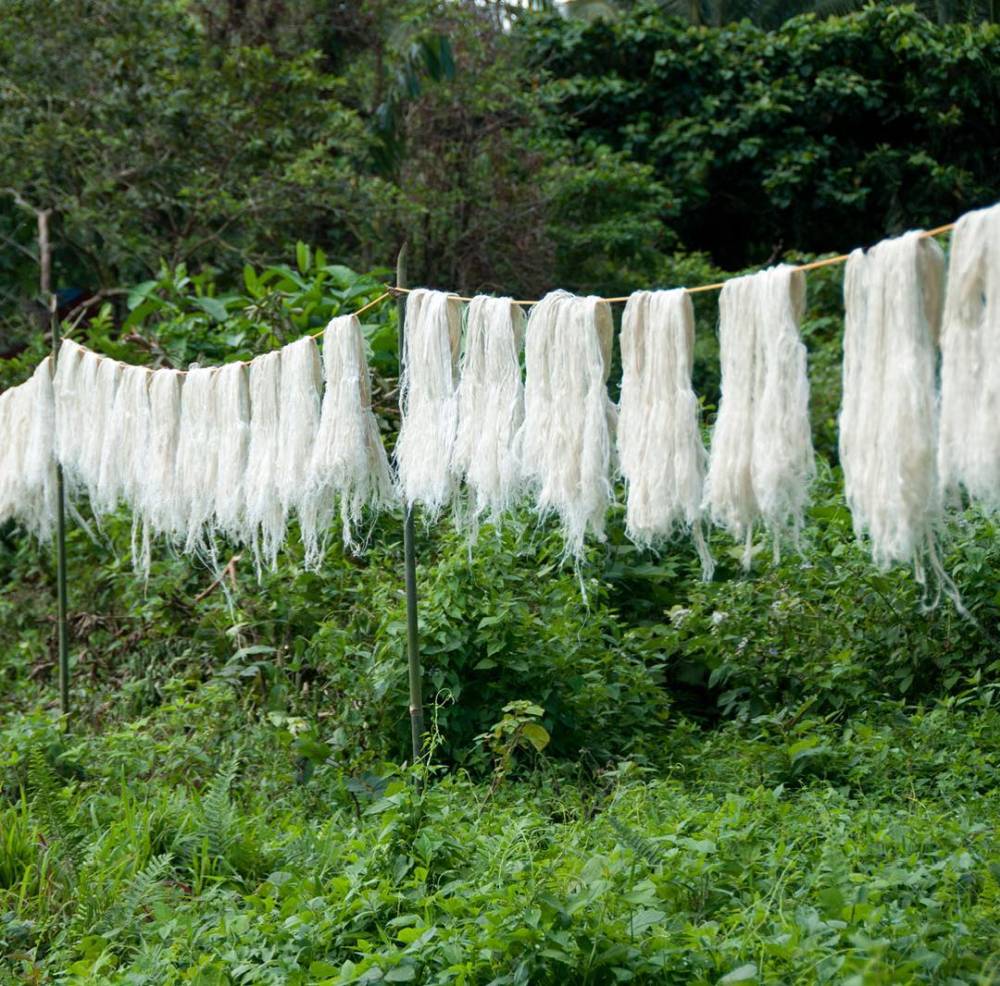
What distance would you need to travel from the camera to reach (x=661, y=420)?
3297 mm

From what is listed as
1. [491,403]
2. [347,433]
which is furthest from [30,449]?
[491,403]

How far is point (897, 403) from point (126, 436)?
10.5 ft

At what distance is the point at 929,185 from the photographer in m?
15.8

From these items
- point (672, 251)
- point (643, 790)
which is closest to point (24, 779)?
point (643, 790)

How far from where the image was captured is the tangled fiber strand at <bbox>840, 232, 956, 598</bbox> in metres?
2.73

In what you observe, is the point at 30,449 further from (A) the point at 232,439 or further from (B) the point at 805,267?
(B) the point at 805,267

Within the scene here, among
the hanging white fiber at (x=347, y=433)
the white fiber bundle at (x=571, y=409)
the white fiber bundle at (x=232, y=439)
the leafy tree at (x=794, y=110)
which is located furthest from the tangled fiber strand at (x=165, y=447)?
the leafy tree at (x=794, y=110)

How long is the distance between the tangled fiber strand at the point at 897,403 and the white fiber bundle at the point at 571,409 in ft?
2.51

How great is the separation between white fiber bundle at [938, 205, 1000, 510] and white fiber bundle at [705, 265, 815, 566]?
0.37m

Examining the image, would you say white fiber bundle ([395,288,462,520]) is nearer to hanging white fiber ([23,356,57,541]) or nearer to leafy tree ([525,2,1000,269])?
hanging white fiber ([23,356,57,541])

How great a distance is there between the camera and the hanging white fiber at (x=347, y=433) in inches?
161

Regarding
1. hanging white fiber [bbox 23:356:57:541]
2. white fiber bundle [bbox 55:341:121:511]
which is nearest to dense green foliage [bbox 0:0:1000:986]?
hanging white fiber [bbox 23:356:57:541]

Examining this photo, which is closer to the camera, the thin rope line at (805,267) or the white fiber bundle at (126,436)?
the thin rope line at (805,267)

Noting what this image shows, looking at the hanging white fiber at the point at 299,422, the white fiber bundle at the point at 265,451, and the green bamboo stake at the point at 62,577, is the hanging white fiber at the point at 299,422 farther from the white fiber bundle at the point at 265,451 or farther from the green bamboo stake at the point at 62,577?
the green bamboo stake at the point at 62,577
